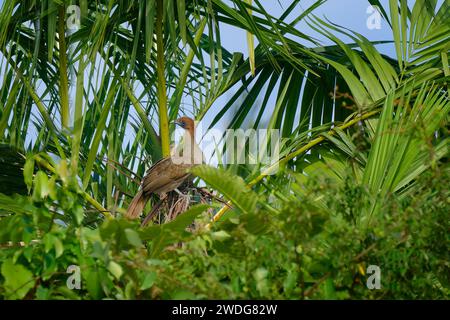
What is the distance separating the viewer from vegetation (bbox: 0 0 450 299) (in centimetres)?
236

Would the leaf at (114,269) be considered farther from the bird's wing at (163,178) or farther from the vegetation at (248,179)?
the bird's wing at (163,178)

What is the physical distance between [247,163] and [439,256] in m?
2.71

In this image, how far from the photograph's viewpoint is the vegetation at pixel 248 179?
2357mm

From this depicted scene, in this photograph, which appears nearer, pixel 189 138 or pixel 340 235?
pixel 340 235

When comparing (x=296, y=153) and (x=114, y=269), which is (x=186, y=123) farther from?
(x=114, y=269)

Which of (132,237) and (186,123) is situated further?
(186,123)

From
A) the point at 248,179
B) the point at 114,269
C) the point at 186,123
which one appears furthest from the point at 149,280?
the point at 186,123

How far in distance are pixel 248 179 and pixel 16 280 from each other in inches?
100.0

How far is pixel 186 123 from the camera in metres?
6.13

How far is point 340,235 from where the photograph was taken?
7.58 ft

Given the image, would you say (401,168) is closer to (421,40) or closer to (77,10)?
(421,40)

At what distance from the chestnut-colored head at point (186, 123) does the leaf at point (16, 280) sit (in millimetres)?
3679

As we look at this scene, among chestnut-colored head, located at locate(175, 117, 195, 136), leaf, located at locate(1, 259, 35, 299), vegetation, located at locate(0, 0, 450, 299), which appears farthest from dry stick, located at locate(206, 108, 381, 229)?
leaf, located at locate(1, 259, 35, 299)

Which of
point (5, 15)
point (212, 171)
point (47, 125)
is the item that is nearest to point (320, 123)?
point (47, 125)
